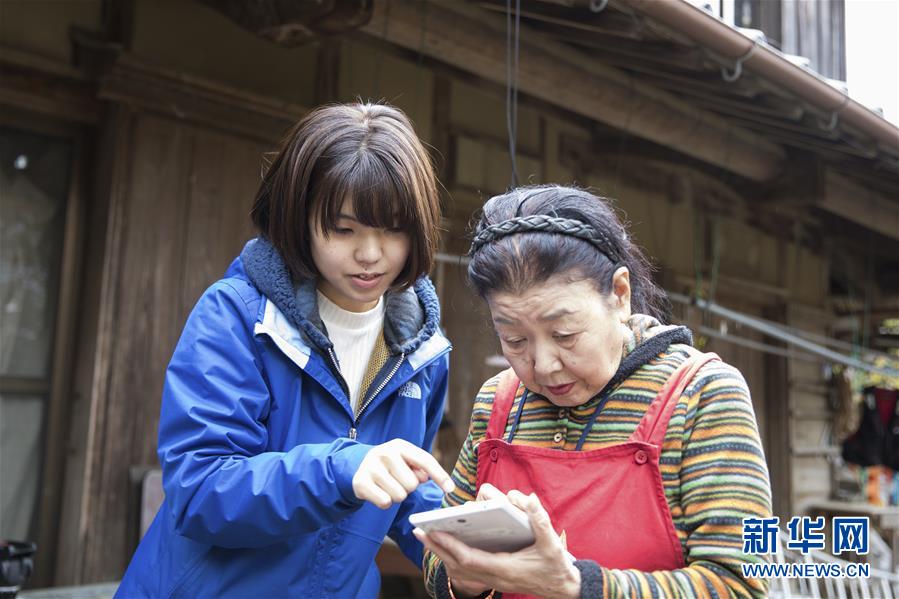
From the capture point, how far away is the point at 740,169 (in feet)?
21.4

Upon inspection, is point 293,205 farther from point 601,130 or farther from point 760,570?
point 601,130

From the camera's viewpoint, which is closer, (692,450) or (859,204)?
(692,450)

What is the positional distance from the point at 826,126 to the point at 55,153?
4.60m

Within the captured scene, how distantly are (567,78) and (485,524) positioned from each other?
12.8ft

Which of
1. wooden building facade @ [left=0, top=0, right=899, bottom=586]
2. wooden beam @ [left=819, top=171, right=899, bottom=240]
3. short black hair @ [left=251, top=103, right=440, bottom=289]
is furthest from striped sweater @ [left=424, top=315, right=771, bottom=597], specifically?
wooden beam @ [left=819, top=171, right=899, bottom=240]

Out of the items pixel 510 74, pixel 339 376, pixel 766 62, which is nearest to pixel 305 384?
pixel 339 376

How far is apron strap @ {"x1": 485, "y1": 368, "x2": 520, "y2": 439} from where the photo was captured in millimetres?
1776

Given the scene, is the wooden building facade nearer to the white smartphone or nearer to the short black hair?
the short black hair

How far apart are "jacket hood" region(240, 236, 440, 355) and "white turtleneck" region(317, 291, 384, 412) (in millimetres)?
60

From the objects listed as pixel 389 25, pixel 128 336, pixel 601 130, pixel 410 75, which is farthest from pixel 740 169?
pixel 128 336

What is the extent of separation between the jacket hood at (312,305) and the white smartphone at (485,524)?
2.17 feet

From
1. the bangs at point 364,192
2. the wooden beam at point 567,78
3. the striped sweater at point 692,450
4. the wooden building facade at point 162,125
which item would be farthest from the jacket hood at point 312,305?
the wooden beam at point 567,78

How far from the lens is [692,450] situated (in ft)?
4.82

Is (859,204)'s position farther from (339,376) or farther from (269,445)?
(269,445)
